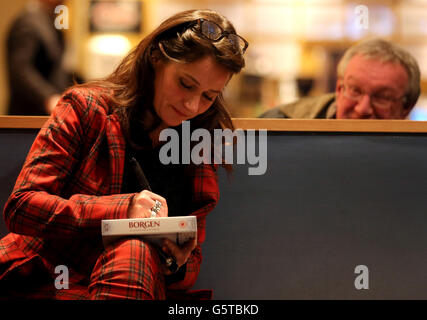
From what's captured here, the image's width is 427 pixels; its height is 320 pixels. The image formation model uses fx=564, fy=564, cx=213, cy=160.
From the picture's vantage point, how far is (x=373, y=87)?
188cm

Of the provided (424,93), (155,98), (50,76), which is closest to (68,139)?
(155,98)

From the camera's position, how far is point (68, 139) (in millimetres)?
1197

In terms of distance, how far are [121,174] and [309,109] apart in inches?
36.9

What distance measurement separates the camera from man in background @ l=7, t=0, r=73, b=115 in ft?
8.13

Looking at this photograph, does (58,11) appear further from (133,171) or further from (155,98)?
(133,171)

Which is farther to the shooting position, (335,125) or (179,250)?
(335,125)

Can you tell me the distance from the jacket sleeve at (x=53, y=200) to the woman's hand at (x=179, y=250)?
129 millimetres

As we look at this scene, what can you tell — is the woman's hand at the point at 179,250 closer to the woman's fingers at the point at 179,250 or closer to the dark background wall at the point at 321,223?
the woman's fingers at the point at 179,250

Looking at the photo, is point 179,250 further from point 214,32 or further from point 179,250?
point 214,32

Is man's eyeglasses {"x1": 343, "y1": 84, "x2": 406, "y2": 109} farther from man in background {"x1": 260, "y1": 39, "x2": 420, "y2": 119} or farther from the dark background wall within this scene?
the dark background wall

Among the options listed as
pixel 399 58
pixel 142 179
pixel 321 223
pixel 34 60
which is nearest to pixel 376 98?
pixel 399 58

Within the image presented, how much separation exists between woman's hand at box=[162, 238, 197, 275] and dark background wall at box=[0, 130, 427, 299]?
0.39m

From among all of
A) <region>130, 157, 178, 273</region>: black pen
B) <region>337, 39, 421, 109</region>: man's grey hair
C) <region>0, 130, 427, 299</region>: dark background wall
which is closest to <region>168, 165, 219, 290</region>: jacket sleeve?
<region>130, 157, 178, 273</region>: black pen

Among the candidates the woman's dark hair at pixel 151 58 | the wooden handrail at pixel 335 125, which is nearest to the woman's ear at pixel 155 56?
the woman's dark hair at pixel 151 58
